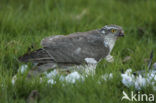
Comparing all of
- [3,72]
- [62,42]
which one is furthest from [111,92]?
[3,72]

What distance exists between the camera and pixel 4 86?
3.79 m

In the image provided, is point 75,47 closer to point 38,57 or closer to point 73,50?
point 73,50

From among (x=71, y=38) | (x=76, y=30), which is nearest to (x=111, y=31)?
(x=71, y=38)

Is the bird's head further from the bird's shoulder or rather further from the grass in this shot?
the grass

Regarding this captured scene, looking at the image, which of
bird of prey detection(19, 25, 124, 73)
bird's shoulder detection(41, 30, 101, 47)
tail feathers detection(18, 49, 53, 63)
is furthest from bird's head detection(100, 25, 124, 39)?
tail feathers detection(18, 49, 53, 63)

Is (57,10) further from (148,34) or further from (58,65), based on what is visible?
(58,65)

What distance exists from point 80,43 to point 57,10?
94.7 inches

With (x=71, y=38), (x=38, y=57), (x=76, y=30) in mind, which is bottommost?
(x=38, y=57)

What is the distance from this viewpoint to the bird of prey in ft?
14.1

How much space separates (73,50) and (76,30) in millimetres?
A: 1452

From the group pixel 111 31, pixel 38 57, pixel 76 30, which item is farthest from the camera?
pixel 76 30

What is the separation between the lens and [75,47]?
14.5 ft

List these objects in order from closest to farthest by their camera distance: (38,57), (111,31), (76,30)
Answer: (38,57) < (111,31) < (76,30)

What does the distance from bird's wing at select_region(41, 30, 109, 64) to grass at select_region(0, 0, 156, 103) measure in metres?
0.22
